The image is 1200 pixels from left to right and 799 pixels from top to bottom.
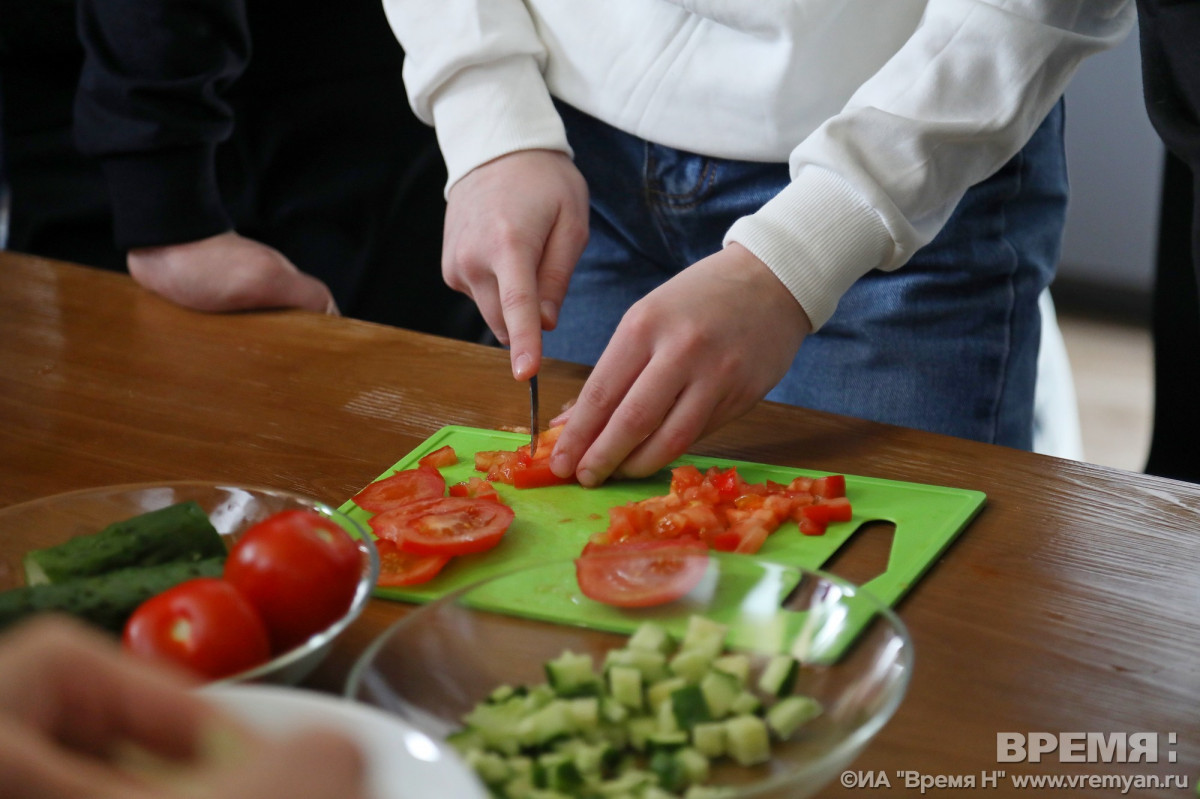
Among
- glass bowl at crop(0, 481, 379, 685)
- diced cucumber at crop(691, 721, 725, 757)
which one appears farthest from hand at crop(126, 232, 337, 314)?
diced cucumber at crop(691, 721, 725, 757)

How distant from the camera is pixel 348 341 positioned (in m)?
1.46

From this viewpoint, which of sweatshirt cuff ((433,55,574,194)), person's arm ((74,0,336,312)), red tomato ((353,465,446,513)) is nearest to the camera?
red tomato ((353,465,446,513))

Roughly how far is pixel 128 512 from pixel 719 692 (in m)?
0.52

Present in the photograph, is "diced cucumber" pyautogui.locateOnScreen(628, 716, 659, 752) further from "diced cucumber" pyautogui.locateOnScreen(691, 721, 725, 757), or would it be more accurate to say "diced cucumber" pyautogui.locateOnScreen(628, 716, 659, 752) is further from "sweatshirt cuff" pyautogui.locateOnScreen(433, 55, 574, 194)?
"sweatshirt cuff" pyautogui.locateOnScreen(433, 55, 574, 194)

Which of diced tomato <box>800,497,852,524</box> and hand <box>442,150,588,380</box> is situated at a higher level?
hand <box>442,150,588,380</box>

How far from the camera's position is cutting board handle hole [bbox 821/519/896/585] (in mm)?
938

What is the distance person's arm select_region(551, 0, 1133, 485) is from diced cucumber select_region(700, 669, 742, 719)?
1.43 feet

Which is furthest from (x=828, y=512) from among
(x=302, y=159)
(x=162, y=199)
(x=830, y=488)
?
(x=302, y=159)

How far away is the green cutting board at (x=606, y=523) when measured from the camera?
32.9 inches

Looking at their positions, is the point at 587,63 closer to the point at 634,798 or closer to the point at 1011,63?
the point at 1011,63

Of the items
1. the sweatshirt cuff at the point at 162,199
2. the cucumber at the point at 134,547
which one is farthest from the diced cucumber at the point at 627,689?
the sweatshirt cuff at the point at 162,199

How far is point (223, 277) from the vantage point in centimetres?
156

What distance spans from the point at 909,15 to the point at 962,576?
2.23ft

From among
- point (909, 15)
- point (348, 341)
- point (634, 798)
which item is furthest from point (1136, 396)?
point (634, 798)
